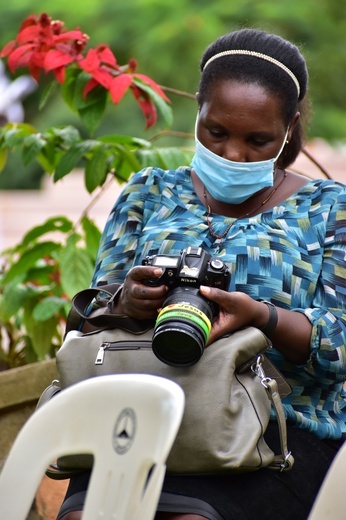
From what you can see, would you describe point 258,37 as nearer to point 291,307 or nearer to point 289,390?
point 291,307

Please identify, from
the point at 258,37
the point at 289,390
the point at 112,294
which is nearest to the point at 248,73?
the point at 258,37

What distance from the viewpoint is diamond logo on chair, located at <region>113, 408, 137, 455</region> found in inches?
81.7

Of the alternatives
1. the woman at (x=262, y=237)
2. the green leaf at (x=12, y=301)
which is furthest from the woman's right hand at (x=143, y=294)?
the green leaf at (x=12, y=301)

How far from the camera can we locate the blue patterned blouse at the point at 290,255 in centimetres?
276

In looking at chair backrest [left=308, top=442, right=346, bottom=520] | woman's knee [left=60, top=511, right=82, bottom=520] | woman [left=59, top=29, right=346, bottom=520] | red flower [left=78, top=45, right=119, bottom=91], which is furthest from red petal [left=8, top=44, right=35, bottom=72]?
chair backrest [left=308, top=442, right=346, bottom=520]

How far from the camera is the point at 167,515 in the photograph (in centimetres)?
240

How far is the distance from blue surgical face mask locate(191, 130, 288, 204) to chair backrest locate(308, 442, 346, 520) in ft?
3.74

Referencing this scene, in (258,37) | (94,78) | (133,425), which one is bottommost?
(94,78)

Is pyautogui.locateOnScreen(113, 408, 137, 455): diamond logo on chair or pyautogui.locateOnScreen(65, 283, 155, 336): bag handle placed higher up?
pyautogui.locateOnScreen(113, 408, 137, 455): diamond logo on chair

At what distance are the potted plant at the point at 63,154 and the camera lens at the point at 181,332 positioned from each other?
134cm

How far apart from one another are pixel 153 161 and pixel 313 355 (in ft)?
4.42

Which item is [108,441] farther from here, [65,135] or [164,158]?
[65,135]

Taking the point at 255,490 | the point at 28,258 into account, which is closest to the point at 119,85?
the point at 28,258

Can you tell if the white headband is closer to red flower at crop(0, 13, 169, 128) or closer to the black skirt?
red flower at crop(0, 13, 169, 128)
